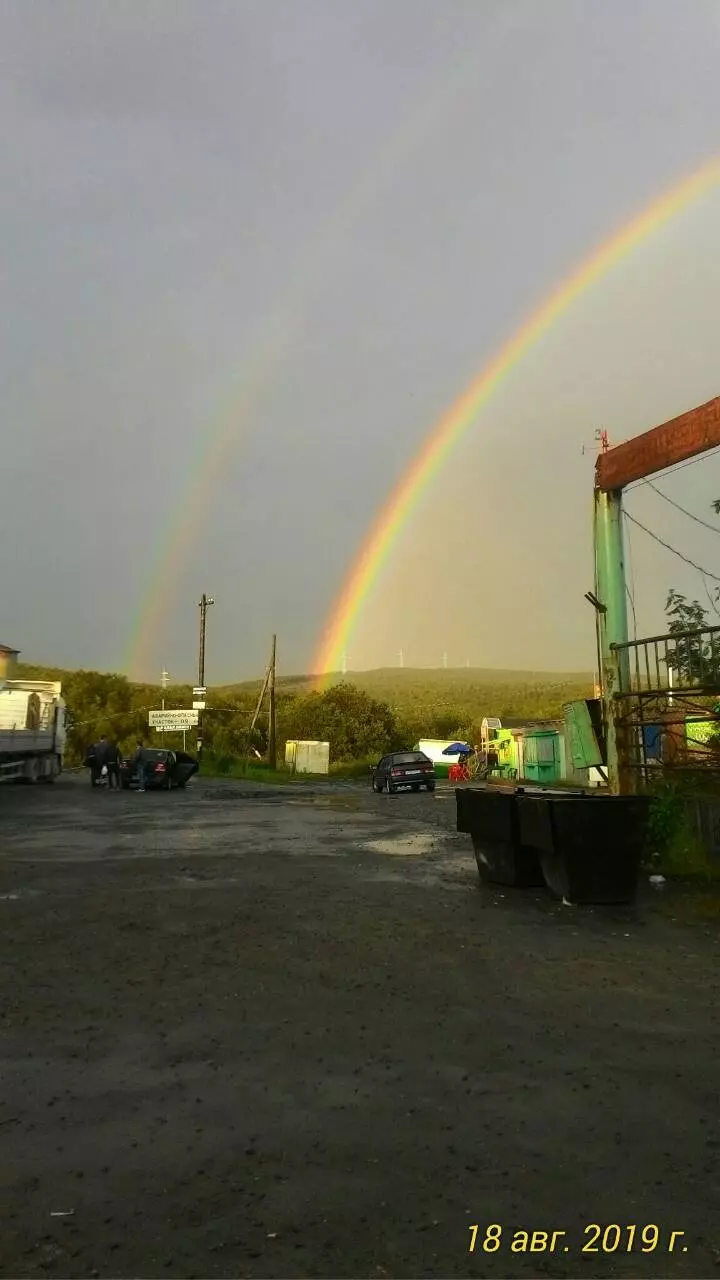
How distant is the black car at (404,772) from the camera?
35.3 metres

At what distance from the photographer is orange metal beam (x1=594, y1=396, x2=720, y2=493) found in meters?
13.0

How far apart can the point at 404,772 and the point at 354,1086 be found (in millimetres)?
30857

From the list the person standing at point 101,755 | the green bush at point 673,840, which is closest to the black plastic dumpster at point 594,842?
the green bush at point 673,840

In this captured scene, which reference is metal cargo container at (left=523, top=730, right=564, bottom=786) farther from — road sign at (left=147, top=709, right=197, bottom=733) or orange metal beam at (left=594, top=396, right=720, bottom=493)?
road sign at (left=147, top=709, right=197, bottom=733)

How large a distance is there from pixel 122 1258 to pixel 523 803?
796 cm

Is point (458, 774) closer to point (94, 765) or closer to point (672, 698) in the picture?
point (94, 765)

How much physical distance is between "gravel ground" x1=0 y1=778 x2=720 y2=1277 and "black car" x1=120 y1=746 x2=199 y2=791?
23.5 m

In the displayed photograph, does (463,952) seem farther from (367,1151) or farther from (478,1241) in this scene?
(478,1241)

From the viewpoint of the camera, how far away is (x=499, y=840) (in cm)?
1117

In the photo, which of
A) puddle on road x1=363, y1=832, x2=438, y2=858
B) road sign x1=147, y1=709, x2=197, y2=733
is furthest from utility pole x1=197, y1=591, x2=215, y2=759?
puddle on road x1=363, y1=832, x2=438, y2=858

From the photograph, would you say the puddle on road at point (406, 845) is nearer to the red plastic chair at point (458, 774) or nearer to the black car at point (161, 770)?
the black car at point (161, 770)

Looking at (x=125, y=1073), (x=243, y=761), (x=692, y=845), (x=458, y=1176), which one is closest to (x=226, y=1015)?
(x=125, y=1073)

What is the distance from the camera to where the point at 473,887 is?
36.6 feet

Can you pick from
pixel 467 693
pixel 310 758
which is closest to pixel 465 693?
pixel 467 693
